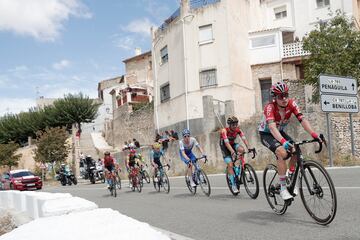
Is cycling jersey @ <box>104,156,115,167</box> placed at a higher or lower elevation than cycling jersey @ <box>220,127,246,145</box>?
lower

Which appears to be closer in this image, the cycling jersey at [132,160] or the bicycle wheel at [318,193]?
the bicycle wheel at [318,193]

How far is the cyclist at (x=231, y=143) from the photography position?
10.3 metres

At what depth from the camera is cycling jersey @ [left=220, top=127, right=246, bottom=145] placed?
33.9 feet

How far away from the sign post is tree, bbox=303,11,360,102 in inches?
243

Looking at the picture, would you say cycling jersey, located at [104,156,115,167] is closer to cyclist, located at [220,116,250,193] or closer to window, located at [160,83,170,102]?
cyclist, located at [220,116,250,193]

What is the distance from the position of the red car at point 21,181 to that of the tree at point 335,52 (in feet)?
62.4

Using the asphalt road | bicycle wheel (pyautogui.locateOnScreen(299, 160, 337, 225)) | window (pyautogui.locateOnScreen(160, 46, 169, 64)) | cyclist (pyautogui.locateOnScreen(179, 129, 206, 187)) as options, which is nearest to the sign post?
the asphalt road

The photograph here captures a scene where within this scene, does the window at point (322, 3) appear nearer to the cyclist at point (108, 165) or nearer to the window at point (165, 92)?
the window at point (165, 92)

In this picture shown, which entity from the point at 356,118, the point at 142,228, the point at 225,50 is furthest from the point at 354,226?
the point at 225,50

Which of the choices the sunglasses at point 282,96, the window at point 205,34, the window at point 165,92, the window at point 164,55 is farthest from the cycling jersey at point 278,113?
the window at point 164,55

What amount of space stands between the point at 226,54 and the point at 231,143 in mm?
22922

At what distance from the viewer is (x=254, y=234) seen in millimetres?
6430

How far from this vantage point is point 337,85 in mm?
17609

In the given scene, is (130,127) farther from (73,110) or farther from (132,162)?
(132,162)
